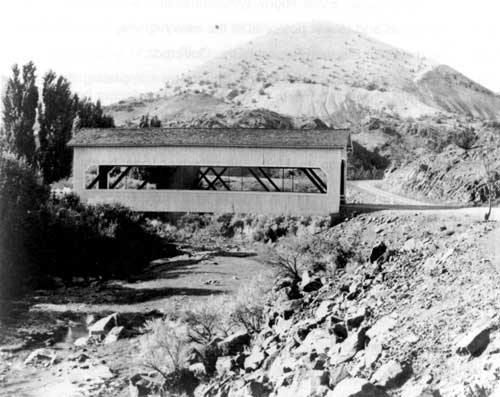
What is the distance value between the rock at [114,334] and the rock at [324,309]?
4.77 meters

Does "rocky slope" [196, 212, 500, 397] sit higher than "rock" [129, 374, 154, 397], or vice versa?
"rocky slope" [196, 212, 500, 397]

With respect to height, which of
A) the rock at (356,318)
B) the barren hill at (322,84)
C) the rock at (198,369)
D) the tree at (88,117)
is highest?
the barren hill at (322,84)

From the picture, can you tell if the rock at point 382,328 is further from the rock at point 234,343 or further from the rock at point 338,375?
the rock at point 234,343

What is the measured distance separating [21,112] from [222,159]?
12214mm

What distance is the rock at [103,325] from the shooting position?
14828 millimetres

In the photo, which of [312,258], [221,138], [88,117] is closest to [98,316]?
[312,258]

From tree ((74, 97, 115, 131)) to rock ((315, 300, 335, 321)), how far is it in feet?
85.1

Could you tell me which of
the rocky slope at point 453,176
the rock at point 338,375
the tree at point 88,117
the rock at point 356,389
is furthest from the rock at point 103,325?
the tree at point 88,117

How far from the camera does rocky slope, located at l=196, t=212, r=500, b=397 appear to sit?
8.22 meters

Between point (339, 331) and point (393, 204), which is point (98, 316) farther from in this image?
point (393, 204)

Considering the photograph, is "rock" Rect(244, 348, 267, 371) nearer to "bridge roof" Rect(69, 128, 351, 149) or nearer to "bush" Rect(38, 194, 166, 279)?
"bush" Rect(38, 194, 166, 279)

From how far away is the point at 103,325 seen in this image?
49.4 feet

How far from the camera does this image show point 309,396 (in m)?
8.36

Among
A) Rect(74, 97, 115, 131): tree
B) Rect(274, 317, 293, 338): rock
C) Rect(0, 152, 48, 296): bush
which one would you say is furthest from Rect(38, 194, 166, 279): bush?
Rect(74, 97, 115, 131): tree
